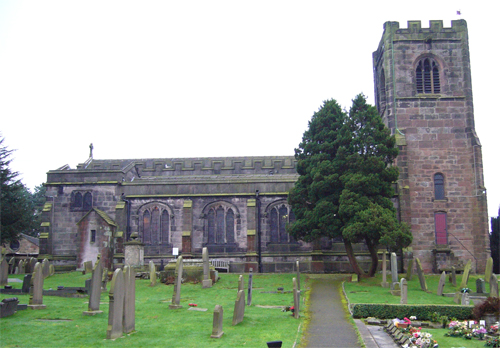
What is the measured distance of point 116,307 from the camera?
494 inches

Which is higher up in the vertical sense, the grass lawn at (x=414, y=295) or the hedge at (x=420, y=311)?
the hedge at (x=420, y=311)

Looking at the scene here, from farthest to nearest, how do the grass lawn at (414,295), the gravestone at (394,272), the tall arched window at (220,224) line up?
the tall arched window at (220,224), the gravestone at (394,272), the grass lawn at (414,295)

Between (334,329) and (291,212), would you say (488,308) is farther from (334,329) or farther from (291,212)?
(291,212)

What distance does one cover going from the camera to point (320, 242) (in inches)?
1288

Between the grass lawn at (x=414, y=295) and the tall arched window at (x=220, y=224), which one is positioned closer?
the grass lawn at (x=414, y=295)

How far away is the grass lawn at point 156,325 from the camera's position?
1211cm

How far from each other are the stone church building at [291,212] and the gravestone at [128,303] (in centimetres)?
1889

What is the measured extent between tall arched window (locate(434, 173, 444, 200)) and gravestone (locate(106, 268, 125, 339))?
1000 inches

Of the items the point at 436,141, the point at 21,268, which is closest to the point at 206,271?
the point at 21,268

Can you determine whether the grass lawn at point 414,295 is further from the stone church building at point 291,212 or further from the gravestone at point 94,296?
the gravestone at point 94,296

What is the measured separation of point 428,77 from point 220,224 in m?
17.5

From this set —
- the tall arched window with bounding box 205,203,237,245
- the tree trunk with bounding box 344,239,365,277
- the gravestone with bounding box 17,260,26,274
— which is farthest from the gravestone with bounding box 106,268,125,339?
the gravestone with bounding box 17,260,26,274

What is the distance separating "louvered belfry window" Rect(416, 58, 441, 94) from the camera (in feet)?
113

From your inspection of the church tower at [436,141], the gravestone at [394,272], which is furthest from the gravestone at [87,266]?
the church tower at [436,141]
